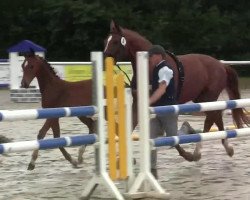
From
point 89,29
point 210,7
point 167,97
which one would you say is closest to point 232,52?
point 210,7

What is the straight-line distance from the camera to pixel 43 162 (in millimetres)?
10664

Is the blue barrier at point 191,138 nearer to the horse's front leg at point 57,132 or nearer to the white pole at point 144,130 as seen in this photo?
the white pole at point 144,130

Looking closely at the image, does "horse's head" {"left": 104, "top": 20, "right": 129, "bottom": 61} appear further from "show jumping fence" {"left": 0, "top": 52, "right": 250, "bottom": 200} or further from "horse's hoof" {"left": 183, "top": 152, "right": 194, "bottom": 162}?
"show jumping fence" {"left": 0, "top": 52, "right": 250, "bottom": 200}

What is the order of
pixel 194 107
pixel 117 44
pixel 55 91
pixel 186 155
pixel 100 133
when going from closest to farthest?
pixel 100 133, pixel 194 107, pixel 186 155, pixel 117 44, pixel 55 91

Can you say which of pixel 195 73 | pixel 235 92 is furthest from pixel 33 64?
pixel 235 92

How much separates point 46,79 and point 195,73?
2.19 metres

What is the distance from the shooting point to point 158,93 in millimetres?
8141

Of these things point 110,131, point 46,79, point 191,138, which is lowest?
point 191,138

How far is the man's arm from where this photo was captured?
26.6 feet

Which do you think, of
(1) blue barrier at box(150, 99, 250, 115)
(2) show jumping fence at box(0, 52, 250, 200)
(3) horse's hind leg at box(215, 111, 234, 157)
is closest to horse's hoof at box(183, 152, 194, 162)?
(1) blue barrier at box(150, 99, 250, 115)

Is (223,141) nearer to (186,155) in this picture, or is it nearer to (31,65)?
(186,155)

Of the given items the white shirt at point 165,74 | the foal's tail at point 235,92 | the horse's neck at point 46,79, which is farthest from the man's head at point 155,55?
the foal's tail at point 235,92

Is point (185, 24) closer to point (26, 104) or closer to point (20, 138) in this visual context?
point (26, 104)

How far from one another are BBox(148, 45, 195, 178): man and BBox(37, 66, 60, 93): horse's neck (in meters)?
2.29
